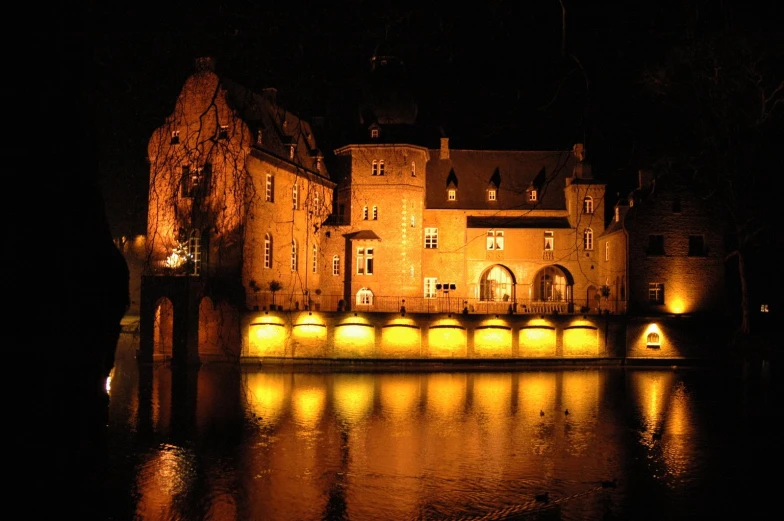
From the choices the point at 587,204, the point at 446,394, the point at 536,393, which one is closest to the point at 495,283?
the point at 587,204

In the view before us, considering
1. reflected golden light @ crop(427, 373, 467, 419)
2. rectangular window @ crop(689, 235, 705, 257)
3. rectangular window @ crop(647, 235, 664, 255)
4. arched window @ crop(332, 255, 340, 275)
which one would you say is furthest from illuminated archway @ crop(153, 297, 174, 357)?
rectangular window @ crop(689, 235, 705, 257)

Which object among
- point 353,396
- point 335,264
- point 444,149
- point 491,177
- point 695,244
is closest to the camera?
point 353,396

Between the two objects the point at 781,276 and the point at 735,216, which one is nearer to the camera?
the point at 735,216

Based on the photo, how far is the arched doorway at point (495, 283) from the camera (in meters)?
44.5

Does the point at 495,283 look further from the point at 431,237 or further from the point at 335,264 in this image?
the point at 335,264

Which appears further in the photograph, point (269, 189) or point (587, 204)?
point (587, 204)

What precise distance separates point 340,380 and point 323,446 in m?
13.3

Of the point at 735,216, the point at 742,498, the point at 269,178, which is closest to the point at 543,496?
the point at 742,498

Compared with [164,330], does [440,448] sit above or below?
below

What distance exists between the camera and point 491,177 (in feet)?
150

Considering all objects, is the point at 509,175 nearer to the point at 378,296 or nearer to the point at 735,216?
the point at 378,296

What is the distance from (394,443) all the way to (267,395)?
902 centimetres

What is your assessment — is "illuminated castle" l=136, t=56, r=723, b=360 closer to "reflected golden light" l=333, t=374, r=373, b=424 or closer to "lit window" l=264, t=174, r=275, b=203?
"lit window" l=264, t=174, r=275, b=203

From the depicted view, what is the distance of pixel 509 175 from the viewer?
4575cm
